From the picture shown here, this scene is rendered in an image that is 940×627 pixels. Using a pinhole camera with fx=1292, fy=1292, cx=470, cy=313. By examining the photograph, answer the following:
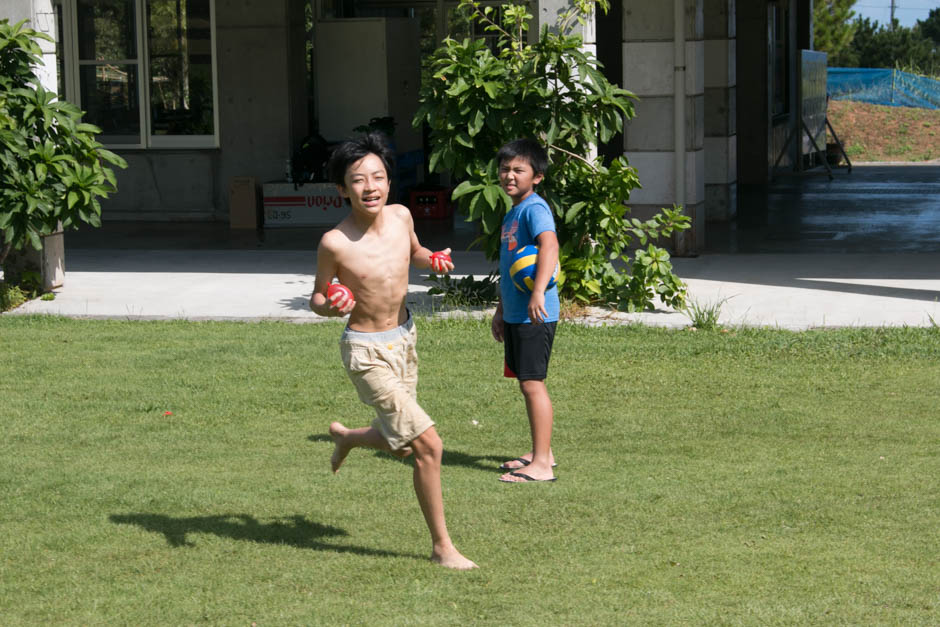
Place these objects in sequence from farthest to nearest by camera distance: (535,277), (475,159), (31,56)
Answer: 1. (31,56)
2. (475,159)
3. (535,277)

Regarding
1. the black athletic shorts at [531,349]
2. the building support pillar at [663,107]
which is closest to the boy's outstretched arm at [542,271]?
the black athletic shorts at [531,349]

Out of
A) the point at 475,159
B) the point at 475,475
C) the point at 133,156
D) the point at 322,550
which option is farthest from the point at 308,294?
the point at 133,156

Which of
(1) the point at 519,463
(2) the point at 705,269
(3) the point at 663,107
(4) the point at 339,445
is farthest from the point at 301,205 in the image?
(4) the point at 339,445

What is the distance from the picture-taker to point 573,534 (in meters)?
5.33

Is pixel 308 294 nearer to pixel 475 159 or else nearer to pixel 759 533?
pixel 475 159

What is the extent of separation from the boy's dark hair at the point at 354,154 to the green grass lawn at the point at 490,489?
1.51 meters

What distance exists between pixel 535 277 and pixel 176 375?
10.9 ft

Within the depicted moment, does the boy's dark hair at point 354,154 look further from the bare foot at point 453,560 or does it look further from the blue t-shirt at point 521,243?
the bare foot at point 453,560

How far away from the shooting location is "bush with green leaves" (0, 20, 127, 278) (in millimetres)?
10461

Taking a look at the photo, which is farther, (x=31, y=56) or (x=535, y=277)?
(x=31, y=56)

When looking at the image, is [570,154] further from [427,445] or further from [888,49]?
[888,49]

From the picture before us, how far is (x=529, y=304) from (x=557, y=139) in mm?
4411

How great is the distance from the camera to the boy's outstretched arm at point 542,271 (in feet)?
19.4

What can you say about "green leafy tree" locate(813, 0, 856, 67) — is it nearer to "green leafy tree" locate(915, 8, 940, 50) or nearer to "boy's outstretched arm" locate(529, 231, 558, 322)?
"green leafy tree" locate(915, 8, 940, 50)
